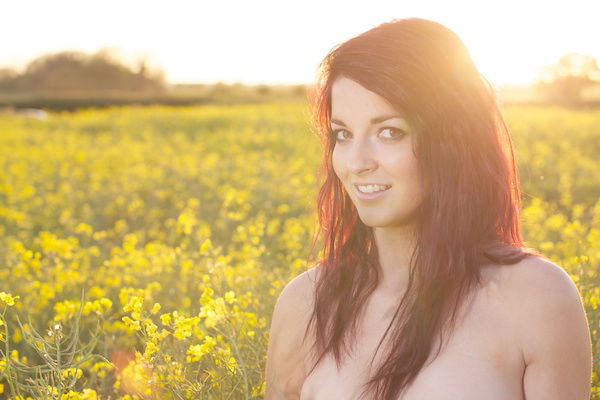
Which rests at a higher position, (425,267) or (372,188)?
(372,188)

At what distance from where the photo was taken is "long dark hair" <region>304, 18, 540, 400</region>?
1.70 metres

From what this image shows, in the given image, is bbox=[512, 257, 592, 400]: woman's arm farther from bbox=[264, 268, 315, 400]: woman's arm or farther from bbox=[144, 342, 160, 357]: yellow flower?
bbox=[144, 342, 160, 357]: yellow flower

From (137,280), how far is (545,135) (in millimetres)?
13198

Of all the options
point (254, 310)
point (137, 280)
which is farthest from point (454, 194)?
point (137, 280)

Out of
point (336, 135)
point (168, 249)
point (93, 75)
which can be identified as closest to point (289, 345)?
point (336, 135)

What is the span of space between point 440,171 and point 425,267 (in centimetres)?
24

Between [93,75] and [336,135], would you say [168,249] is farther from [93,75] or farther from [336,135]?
[93,75]

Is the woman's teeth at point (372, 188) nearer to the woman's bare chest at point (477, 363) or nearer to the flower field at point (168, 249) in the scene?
the woman's bare chest at point (477, 363)

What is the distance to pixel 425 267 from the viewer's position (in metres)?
1.75

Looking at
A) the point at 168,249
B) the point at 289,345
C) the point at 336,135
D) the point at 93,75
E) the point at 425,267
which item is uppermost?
the point at 93,75

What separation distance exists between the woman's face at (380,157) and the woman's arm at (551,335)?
0.38 meters

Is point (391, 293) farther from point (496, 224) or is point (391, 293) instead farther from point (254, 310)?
point (254, 310)

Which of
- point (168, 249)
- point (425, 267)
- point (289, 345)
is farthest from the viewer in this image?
point (168, 249)

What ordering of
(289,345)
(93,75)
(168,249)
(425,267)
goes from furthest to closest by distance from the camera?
(93,75) < (168,249) < (289,345) < (425,267)
